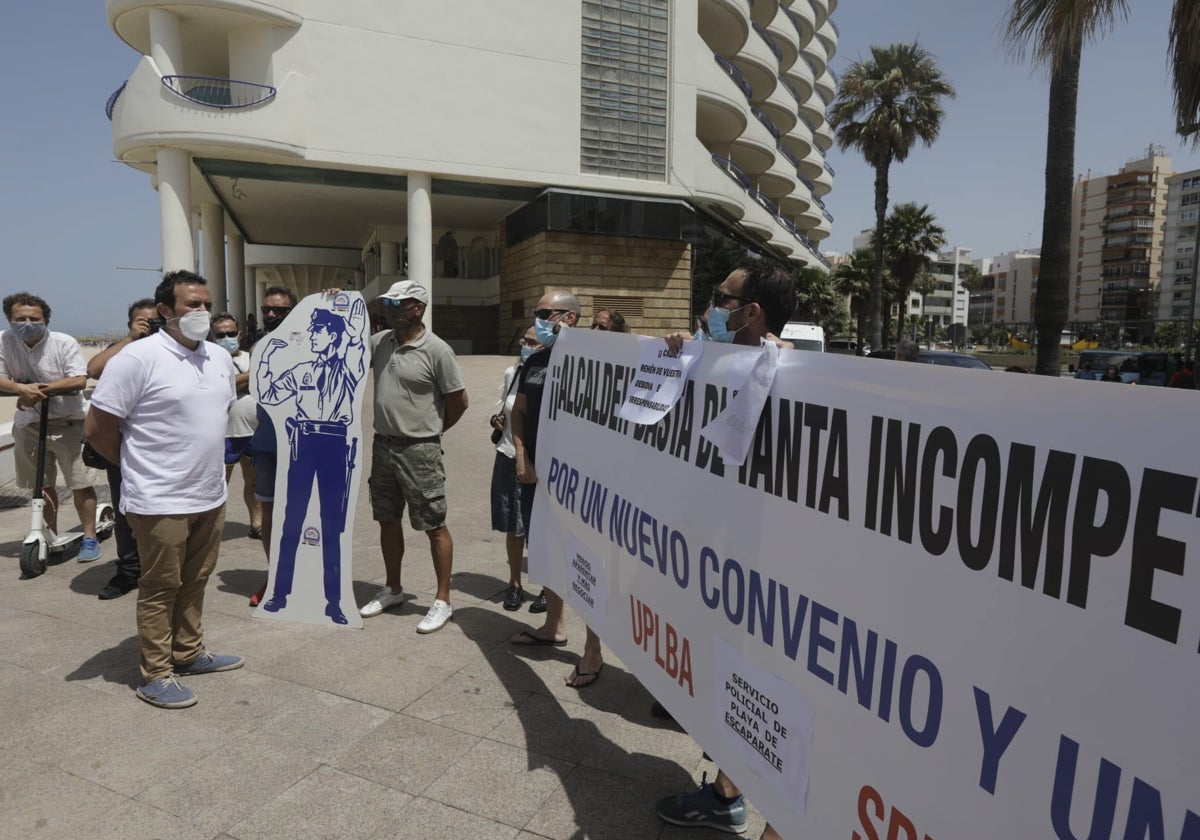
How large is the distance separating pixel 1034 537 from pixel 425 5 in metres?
23.5

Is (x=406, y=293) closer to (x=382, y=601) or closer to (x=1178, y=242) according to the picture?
(x=382, y=601)

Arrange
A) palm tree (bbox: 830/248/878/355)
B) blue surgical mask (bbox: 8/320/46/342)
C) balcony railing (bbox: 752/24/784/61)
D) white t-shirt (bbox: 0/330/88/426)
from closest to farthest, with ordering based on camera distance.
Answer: blue surgical mask (bbox: 8/320/46/342), white t-shirt (bbox: 0/330/88/426), balcony railing (bbox: 752/24/784/61), palm tree (bbox: 830/248/878/355)

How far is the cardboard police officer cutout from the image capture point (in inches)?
169

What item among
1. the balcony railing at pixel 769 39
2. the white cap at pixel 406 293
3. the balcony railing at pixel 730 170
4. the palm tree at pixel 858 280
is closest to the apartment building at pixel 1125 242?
the palm tree at pixel 858 280

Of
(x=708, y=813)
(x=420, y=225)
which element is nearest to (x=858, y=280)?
(x=420, y=225)

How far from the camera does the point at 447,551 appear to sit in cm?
441

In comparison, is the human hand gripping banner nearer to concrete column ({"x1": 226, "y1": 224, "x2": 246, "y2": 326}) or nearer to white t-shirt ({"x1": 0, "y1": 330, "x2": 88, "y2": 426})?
white t-shirt ({"x1": 0, "y1": 330, "x2": 88, "y2": 426})

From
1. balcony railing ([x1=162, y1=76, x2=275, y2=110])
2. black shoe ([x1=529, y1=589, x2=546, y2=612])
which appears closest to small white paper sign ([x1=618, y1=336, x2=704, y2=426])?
black shoe ([x1=529, y1=589, x2=546, y2=612])

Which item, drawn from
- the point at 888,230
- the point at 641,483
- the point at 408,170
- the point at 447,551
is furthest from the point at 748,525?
the point at 888,230

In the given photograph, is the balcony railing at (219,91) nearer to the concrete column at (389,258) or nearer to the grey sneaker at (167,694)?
the concrete column at (389,258)

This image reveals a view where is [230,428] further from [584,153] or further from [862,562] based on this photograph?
[584,153]

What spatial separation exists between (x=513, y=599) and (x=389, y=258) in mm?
28498

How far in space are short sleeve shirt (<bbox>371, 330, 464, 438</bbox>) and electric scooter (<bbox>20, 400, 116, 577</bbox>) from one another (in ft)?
9.28

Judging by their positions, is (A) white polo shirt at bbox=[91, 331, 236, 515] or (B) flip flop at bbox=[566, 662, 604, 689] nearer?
(A) white polo shirt at bbox=[91, 331, 236, 515]
